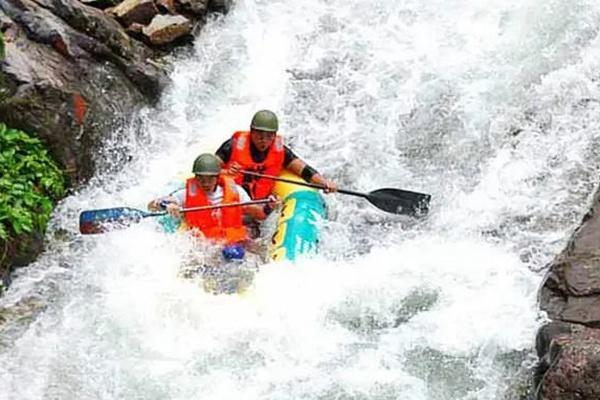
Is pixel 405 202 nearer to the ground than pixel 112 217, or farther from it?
farther from it

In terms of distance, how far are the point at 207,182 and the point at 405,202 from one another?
1623 mm

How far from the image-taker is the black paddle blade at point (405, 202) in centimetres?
754

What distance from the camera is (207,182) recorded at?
7.18m

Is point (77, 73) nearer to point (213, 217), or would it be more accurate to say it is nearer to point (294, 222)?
point (213, 217)

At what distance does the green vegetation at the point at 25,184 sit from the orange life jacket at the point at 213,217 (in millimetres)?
1102

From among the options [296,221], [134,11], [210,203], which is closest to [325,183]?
[296,221]

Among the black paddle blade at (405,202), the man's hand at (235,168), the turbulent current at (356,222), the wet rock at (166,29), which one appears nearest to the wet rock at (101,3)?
the wet rock at (166,29)

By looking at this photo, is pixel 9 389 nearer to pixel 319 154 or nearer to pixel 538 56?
pixel 319 154

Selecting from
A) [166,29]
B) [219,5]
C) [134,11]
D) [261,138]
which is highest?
[219,5]

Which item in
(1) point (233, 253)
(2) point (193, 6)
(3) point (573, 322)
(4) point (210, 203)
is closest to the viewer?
(3) point (573, 322)

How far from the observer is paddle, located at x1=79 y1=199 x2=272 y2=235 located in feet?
23.4

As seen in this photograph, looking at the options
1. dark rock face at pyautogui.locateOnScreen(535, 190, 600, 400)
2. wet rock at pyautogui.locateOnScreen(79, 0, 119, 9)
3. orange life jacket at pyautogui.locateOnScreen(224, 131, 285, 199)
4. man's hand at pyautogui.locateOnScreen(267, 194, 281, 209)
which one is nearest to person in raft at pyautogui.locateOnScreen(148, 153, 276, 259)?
man's hand at pyautogui.locateOnScreen(267, 194, 281, 209)

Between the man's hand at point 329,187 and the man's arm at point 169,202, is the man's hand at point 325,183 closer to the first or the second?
the man's hand at point 329,187

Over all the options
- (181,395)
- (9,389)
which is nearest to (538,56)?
(181,395)
